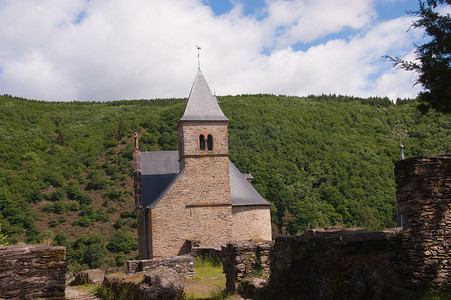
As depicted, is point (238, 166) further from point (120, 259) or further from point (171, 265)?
point (171, 265)

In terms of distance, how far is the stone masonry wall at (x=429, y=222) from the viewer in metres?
6.33

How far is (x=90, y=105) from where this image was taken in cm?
9438

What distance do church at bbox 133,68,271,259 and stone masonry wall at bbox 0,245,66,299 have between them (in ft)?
56.0

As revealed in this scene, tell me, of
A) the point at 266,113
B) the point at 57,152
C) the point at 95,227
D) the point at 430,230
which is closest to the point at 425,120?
the point at 266,113

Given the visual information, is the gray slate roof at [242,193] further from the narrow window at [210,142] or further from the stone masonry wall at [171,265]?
the stone masonry wall at [171,265]

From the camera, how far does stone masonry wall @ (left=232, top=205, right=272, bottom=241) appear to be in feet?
74.6

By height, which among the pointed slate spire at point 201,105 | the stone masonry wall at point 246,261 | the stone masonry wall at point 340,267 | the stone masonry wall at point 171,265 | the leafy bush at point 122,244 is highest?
the pointed slate spire at point 201,105

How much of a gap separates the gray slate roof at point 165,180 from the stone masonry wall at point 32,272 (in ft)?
60.3

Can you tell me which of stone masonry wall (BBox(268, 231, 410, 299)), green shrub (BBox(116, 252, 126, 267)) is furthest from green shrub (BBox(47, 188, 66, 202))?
stone masonry wall (BBox(268, 231, 410, 299))

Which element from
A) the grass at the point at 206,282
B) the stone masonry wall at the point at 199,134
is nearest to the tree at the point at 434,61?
the grass at the point at 206,282

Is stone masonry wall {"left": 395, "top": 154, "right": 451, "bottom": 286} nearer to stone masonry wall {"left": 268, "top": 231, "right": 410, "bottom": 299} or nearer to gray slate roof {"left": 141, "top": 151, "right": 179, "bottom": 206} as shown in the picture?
stone masonry wall {"left": 268, "top": 231, "right": 410, "bottom": 299}

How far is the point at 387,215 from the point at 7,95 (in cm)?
7173

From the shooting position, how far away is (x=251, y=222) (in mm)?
23062

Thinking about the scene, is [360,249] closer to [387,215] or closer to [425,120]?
[387,215]
